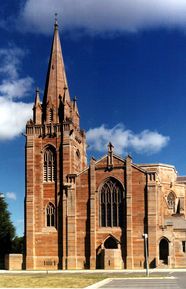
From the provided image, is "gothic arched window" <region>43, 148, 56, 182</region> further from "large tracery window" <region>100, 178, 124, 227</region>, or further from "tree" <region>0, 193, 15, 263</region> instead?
"tree" <region>0, 193, 15, 263</region>

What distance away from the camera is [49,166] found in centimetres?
7181

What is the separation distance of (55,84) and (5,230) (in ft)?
91.8

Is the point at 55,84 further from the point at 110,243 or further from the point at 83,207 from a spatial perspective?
the point at 110,243

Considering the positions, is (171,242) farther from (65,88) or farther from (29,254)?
(65,88)

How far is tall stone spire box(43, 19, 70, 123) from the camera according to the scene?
243ft

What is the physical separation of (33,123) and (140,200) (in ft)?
60.2

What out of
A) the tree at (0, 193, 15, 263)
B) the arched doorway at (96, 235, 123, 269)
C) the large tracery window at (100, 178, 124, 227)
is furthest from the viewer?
the tree at (0, 193, 15, 263)

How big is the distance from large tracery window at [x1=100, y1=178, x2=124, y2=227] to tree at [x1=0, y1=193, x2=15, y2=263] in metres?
25.6

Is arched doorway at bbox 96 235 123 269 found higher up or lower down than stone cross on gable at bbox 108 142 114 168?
lower down

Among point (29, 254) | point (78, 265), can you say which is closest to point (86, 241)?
point (78, 265)

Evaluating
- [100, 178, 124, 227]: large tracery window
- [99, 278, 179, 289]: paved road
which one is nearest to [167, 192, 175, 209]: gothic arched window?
[100, 178, 124, 227]: large tracery window

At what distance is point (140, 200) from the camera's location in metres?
67.1

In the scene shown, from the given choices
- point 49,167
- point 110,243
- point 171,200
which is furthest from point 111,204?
point 171,200

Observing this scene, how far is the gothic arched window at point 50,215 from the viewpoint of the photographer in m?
70.2
